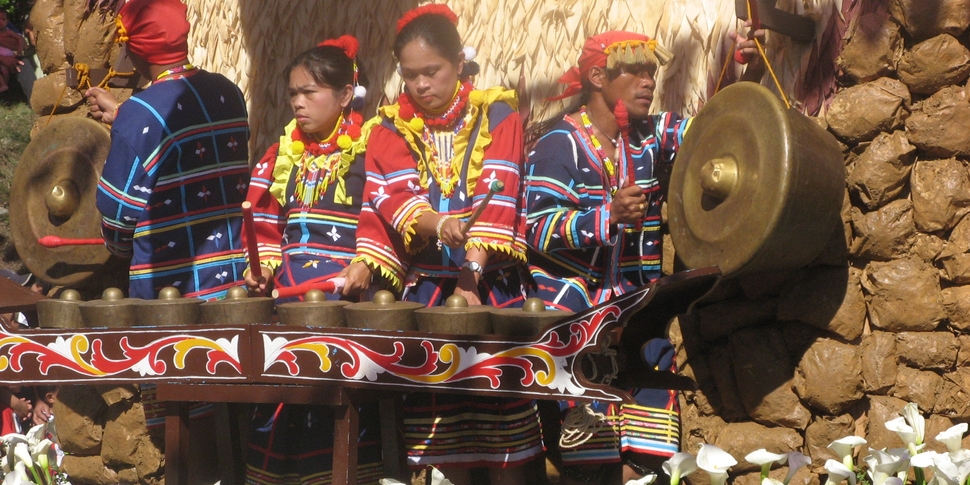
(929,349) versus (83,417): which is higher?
(929,349)

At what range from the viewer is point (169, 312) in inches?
139

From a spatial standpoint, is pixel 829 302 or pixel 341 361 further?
pixel 829 302

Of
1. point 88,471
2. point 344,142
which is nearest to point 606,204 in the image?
point 344,142

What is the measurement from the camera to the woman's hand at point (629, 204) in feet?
11.1

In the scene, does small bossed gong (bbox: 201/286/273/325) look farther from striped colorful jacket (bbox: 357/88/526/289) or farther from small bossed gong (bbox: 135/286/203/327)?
striped colorful jacket (bbox: 357/88/526/289)

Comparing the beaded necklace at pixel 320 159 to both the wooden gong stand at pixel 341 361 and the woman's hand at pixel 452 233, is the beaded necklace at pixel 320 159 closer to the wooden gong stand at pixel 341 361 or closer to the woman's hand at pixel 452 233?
the woman's hand at pixel 452 233

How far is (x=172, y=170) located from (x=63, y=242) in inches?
29.1

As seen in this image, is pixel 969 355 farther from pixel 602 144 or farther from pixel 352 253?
pixel 352 253

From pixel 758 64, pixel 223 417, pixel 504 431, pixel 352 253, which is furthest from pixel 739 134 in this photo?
pixel 223 417

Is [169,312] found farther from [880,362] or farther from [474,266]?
[880,362]

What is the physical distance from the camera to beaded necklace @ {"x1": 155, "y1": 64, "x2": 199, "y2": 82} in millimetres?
4195

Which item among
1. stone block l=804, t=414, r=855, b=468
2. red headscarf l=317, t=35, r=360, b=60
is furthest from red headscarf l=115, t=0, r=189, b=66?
stone block l=804, t=414, r=855, b=468

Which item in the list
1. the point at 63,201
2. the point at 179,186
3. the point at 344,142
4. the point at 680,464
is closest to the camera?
the point at 680,464

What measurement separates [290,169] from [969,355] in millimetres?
2493
